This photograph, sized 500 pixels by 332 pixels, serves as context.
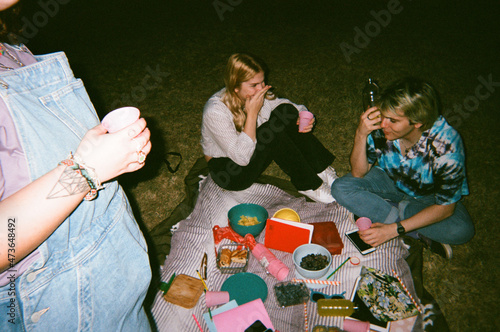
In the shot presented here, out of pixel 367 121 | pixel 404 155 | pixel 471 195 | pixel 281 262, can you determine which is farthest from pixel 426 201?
pixel 281 262

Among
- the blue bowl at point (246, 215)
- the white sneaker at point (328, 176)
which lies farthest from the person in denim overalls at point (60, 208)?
the white sneaker at point (328, 176)

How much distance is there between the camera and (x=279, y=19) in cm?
644

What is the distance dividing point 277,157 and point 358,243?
3.21 ft

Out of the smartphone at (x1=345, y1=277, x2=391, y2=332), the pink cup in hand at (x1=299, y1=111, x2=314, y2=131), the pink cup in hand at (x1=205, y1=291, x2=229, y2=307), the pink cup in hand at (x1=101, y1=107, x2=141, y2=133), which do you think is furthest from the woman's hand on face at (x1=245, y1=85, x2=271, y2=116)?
the pink cup in hand at (x1=101, y1=107, x2=141, y2=133)

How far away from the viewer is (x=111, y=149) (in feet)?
2.28

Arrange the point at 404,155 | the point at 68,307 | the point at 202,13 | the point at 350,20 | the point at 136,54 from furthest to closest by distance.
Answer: the point at 202,13, the point at 350,20, the point at 136,54, the point at 404,155, the point at 68,307

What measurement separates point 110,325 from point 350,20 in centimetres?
698

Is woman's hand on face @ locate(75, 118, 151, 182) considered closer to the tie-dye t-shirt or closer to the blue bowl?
the blue bowl

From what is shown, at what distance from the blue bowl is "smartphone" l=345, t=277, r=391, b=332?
76 centimetres

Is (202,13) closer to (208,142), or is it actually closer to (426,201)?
(208,142)

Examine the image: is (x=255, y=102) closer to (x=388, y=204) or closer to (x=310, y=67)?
(x=388, y=204)

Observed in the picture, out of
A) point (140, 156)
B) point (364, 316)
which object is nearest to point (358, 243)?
point (364, 316)

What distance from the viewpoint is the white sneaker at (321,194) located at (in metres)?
2.58

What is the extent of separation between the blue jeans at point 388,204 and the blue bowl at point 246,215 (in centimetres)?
66
